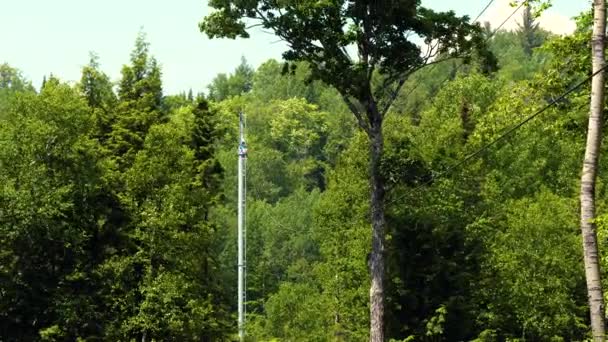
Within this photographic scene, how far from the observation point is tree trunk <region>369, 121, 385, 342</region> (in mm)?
24062

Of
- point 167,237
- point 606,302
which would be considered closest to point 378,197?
point 606,302

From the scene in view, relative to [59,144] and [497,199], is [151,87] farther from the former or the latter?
[497,199]

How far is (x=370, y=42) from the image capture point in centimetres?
2469

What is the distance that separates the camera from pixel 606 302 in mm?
17016

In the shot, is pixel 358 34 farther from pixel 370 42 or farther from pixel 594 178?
pixel 594 178

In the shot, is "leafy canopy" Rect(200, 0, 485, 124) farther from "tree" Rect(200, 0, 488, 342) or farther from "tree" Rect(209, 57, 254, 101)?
"tree" Rect(209, 57, 254, 101)

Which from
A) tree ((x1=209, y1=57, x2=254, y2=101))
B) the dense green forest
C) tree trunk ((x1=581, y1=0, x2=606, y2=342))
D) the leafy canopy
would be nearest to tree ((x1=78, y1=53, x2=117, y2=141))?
the dense green forest

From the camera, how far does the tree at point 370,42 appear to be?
2403cm

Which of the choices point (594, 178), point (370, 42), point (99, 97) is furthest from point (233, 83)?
point (594, 178)

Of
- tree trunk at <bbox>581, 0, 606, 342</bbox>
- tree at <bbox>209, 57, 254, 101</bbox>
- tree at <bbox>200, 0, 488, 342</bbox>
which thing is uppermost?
tree at <bbox>209, 57, 254, 101</bbox>

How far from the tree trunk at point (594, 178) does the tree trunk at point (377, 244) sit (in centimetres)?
1085

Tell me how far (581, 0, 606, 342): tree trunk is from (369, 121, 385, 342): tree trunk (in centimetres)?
1085

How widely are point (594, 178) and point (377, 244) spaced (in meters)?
11.5

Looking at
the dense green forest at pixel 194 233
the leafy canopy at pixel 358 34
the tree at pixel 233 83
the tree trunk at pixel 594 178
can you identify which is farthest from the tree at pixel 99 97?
the tree at pixel 233 83
